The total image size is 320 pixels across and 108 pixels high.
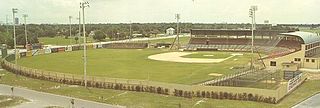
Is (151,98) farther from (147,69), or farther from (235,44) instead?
(235,44)

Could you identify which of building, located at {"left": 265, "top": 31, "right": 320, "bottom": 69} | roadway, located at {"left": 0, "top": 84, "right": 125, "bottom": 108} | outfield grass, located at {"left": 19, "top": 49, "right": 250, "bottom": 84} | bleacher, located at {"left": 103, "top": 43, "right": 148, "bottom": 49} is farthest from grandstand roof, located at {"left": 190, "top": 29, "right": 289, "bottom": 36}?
roadway, located at {"left": 0, "top": 84, "right": 125, "bottom": 108}

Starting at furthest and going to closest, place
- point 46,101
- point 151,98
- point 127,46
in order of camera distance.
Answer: point 127,46
point 151,98
point 46,101

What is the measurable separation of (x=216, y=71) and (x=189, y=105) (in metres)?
22.1

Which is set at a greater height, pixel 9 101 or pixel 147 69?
pixel 147 69

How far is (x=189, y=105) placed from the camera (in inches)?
1406

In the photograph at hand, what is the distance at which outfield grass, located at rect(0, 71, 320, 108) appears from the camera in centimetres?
3578

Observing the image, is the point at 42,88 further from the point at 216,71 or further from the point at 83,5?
the point at 216,71

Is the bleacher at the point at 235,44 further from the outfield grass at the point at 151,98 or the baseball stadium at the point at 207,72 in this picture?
the outfield grass at the point at 151,98

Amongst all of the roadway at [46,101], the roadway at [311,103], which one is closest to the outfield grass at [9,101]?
the roadway at [46,101]

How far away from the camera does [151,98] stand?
1547 inches

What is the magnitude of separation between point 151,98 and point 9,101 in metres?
13.5

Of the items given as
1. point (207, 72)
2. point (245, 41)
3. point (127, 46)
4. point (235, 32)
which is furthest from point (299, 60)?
point (127, 46)

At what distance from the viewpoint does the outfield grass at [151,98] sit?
35.8 metres

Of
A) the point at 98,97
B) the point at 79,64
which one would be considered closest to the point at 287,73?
the point at 98,97
